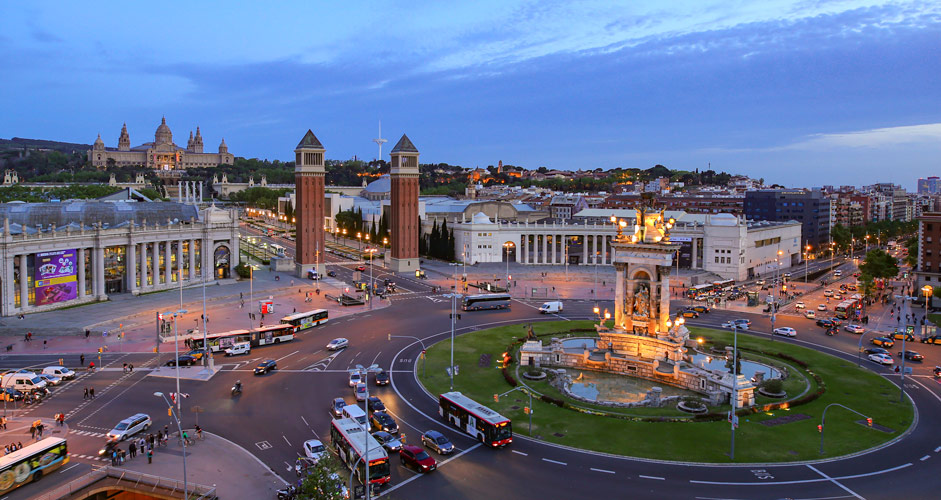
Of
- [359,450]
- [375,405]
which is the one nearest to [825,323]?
[375,405]

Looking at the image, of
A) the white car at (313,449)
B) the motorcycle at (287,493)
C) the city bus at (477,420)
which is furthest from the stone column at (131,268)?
the motorcycle at (287,493)

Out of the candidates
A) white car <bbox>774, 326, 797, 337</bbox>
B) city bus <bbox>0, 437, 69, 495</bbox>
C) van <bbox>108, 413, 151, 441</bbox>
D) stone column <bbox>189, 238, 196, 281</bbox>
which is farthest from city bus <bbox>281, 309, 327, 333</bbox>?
white car <bbox>774, 326, 797, 337</bbox>

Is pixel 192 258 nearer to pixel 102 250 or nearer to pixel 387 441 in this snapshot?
pixel 102 250

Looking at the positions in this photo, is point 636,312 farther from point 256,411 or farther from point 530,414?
point 256,411

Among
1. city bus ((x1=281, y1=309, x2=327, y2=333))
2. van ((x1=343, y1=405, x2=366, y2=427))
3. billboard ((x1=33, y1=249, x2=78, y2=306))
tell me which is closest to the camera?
van ((x1=343, y1=405, x2=366, y2=427))

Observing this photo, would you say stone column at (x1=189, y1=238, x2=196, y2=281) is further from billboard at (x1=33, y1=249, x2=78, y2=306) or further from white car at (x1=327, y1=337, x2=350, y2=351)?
white car at (x1=327, y1=337, x2=350, y2=351)
